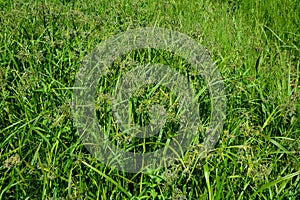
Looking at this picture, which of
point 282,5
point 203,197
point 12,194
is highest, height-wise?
point 282,5

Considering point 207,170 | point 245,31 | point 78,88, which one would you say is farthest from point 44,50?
point 245,31

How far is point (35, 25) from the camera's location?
3068 millimetres

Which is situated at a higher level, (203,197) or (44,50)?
(44,50)

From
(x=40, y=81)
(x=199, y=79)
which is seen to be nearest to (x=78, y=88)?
(x=40, y=81)

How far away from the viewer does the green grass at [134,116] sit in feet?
6.02

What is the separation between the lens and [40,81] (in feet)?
7.70

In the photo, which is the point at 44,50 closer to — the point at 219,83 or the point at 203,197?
the point at 219,83

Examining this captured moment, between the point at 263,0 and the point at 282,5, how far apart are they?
240 mm

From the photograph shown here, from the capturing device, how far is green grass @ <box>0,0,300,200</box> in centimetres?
183

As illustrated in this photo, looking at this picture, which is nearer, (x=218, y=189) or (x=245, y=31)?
(x=218, y=189)

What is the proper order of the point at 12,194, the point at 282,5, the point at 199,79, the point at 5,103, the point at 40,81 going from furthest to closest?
the point at 282,5
the point at 199,79
the point at 40,81
the point at 5,103
the point at 12,194

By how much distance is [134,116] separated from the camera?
86.4 inches

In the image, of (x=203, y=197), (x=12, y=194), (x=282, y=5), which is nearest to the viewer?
(x=203, y=197)

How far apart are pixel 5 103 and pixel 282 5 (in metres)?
2.77
